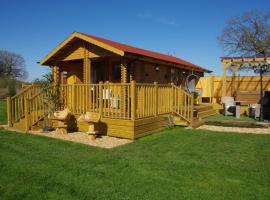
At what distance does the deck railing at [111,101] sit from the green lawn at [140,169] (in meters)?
1.35

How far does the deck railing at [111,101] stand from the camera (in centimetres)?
799

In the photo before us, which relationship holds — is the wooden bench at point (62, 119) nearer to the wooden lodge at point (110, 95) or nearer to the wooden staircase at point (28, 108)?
the wooden lodge at point (110, 95)

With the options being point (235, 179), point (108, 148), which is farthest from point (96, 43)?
point (235, 179)

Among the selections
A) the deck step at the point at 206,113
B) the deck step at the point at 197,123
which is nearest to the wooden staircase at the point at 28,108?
the deck step at the point at 197,123

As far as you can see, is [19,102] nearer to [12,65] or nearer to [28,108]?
[28,108]

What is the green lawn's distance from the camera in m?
3.72

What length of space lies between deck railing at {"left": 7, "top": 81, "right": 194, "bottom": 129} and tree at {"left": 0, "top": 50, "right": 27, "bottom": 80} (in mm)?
39007

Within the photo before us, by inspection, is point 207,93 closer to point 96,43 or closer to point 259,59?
point 259,59

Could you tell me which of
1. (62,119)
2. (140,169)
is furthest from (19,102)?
(140,169)

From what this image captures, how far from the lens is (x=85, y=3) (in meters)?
13.7

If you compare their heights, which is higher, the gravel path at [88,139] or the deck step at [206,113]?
the deck step at [206,113]

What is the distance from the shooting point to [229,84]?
1691 cm

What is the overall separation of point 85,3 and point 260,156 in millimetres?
11716

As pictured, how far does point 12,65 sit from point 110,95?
43.5 metres
